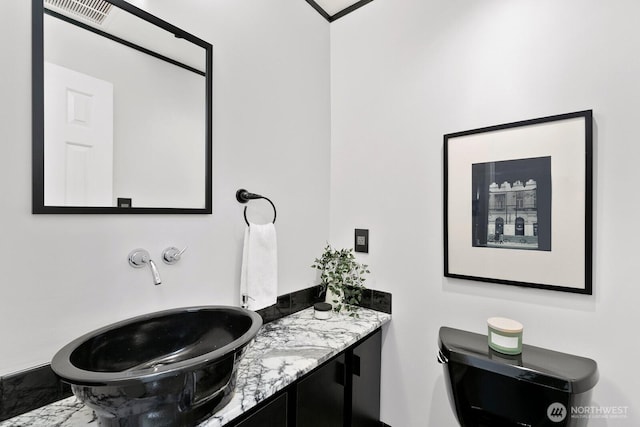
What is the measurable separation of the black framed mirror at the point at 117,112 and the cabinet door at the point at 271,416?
0.77m

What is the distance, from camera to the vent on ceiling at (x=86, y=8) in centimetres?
90

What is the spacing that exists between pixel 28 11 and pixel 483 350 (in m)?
1.92

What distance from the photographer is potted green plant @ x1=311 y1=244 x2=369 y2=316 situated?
169 cm

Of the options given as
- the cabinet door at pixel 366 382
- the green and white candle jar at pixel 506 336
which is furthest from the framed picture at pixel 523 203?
the cabinet door at pixel 366 382

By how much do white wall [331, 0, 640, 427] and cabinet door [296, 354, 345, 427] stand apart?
1.47 ft

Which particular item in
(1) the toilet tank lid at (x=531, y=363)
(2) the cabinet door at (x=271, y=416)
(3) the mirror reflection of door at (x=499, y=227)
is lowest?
(2) the cabinet door at (x=271, y=416)

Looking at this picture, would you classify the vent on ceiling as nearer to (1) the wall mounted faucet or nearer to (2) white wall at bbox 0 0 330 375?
(2) white wall at bbox 0 0 330 375

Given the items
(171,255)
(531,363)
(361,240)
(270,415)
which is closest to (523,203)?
(531,363)

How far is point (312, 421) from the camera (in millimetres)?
1153

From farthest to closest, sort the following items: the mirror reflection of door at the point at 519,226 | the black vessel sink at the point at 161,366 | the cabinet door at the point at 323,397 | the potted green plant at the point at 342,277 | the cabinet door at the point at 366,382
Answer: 1. the potted green plant at the point at 342,277
2. the cabinet door at the point at 366,382
3. the mirror reflection of door at the point at 519,226
4. the cabinet door at the point at 323,397
5. the black vessel sink at the point at 161,366

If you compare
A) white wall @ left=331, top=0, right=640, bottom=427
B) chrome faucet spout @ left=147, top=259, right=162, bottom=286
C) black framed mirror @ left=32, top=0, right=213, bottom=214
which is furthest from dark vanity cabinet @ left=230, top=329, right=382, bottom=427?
black framed mirror @ left=32, top=0, right=213, bottom=214

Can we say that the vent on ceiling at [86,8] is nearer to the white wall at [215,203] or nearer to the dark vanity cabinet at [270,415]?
the white wall at [215,203]

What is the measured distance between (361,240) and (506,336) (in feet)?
2.76

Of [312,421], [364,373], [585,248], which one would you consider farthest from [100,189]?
[585,248]
